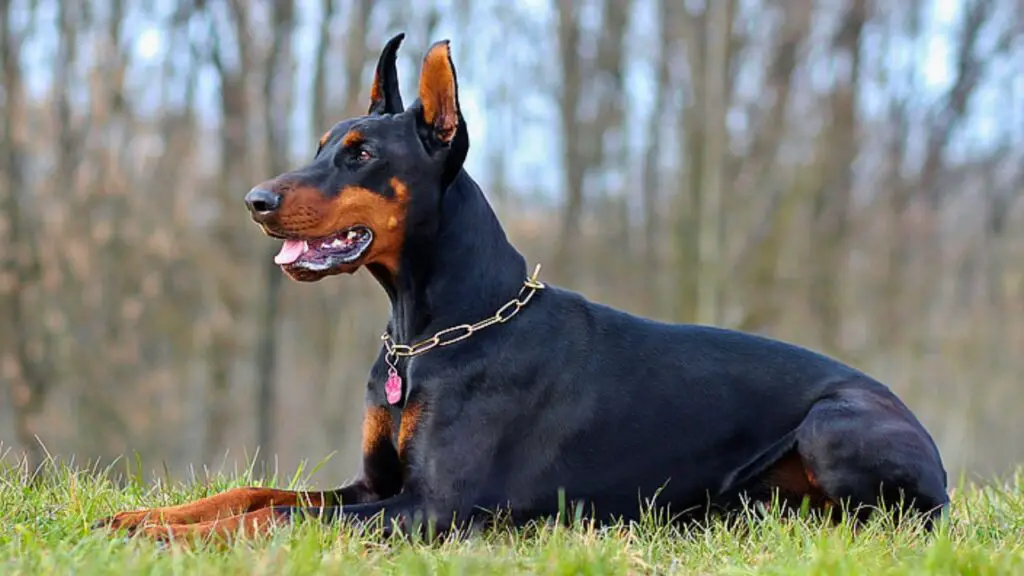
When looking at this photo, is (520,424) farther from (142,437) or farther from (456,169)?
(142,437)

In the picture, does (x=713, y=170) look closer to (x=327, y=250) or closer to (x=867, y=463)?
(x=867, y=463)

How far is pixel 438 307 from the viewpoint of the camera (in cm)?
423

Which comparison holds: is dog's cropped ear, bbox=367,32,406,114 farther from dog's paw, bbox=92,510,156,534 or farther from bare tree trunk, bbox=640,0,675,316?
bare tree trunk, bbox=640,0,675,316

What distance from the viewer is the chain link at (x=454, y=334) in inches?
164

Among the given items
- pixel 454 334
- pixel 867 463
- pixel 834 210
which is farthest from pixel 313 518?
pixel 834 210

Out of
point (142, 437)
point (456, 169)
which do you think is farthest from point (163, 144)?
point (456, 169)

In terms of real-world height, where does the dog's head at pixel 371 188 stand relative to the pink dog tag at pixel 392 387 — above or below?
above

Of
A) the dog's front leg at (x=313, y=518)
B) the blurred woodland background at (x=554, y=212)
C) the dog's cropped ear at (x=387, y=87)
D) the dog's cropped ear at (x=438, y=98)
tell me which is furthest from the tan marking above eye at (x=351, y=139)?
the blurred woodland background at (x=554, y=212)

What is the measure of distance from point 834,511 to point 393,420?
5.71 feet

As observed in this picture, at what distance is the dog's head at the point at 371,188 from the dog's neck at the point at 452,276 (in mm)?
53

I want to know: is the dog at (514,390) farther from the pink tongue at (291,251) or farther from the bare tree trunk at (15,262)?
the bare tree trunk at (15,262)

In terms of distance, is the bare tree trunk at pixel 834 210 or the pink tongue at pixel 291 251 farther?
the bare tree trunk at pixel 834 210

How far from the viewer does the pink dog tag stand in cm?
413

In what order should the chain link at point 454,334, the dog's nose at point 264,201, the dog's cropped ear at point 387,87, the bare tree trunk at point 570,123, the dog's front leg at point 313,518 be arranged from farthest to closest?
the bare tree trunk at point 570,123, the dog's cropped ear at point 387,87, the chain link at point 454,334, the dog's nose at point 264,201, the dog's front leg at point 313,518
